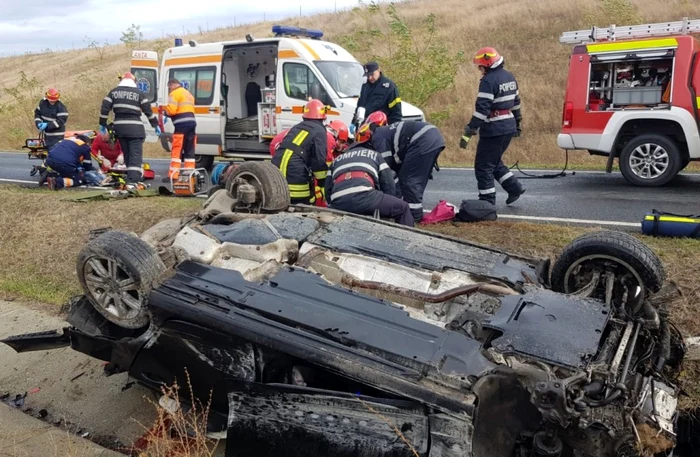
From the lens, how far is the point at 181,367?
9.34 feet

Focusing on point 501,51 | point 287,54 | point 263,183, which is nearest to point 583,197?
point 263,183

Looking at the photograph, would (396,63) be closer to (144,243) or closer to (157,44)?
(144,243)

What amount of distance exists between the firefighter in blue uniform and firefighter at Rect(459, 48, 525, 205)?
1.75 meters

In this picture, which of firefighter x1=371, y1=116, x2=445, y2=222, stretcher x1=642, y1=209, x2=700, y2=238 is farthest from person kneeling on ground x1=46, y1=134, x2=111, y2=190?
stretcher x1=642, y1=209, x2=700, y2=238

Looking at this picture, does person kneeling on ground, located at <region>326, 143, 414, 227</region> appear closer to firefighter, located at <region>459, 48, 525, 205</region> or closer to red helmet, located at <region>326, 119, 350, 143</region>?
red helmet, located at <region>326, 119, 350, 143</region>

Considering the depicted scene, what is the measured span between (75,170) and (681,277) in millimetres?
8158

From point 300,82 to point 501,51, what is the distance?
13626 millimetres

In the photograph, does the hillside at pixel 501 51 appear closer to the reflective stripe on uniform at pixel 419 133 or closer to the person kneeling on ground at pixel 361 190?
the reflective stripe on uniform at pixel 419 133

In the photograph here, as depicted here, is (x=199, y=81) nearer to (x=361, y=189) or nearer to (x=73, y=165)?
(x=73, y=165)

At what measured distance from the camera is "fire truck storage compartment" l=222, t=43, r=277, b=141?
36.6ft

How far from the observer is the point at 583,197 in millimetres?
7527

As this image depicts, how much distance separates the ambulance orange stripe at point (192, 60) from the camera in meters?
10.8

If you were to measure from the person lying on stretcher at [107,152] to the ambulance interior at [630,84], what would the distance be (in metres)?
7.20

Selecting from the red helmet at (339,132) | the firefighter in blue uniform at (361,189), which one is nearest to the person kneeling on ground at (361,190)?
the firefighter in blue uniform at (361,189)
